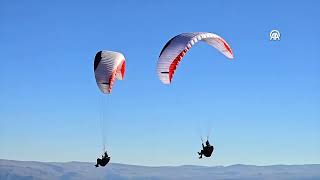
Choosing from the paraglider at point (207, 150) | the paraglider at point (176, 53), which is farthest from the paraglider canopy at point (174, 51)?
the paraglider at point (207, 150)

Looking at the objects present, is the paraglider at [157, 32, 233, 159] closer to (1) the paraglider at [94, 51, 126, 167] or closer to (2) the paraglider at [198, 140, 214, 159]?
(2) the paraglider at [198, 140, 214, 159]

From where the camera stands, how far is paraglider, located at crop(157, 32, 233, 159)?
161 ft

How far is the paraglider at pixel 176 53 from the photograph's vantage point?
161ft

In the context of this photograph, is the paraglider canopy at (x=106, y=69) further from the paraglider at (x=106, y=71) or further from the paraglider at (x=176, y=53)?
the paraglider at (x=176, y=53)

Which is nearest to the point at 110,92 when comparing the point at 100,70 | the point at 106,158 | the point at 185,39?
the point at 100,70

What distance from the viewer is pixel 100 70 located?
2174 inches

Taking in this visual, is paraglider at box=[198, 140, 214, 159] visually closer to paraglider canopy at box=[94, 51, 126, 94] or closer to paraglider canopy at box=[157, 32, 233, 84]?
paraglider canopy at box=[157, 32, 233, 84]

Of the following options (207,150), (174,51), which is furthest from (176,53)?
(207,150)

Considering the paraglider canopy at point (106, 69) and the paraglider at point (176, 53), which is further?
the paraglider canopy at point (106, 69)

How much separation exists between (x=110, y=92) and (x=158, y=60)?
7.10 meters

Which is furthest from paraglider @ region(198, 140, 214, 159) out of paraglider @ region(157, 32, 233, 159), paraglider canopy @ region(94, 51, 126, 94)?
paraglider canopy @ region(94, 51, 126, 94)

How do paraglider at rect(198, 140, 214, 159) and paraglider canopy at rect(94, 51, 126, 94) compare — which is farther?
paraglider canopy at rect(94, 51, 126, 94)

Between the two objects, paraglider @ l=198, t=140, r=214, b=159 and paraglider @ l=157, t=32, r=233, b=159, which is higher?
paraglider @ l=157, t=32, r=233, b=159

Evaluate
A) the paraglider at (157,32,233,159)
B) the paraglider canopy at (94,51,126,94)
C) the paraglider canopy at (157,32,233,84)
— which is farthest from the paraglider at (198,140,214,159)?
the paraglider canopy at (94,51,126,94)
